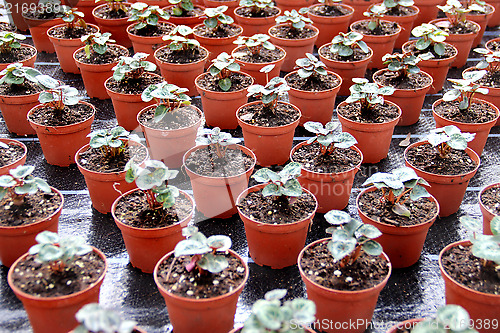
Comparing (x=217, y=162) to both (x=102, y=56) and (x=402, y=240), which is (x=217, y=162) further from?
(x=102, y=56)

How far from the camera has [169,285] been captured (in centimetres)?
222

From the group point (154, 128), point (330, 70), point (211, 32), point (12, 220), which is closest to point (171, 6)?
point (211, 32)

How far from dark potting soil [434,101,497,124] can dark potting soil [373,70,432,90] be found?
307 mm

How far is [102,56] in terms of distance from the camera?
14.0ft

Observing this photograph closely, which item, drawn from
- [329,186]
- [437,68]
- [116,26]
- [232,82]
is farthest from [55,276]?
[437,68]

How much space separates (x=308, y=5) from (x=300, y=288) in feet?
12.7

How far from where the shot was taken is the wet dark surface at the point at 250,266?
246 centimetres

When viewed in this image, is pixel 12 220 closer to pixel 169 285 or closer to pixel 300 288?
pixel 169 285

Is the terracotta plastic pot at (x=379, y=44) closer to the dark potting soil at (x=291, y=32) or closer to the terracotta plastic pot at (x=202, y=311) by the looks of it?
the dark potting soil at (x=291, y=32)

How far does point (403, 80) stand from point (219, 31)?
1.84m

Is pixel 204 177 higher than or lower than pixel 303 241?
higher

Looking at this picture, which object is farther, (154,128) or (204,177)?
(154,128)

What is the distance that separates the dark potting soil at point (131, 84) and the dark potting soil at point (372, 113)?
152cm

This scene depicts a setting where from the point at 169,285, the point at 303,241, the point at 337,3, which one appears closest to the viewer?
the point at 169,285
